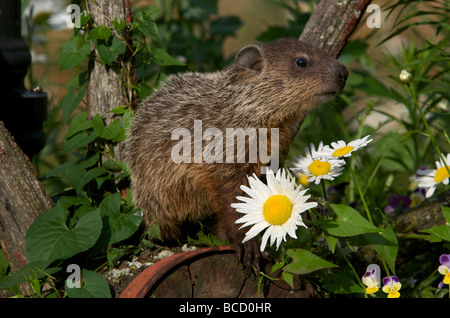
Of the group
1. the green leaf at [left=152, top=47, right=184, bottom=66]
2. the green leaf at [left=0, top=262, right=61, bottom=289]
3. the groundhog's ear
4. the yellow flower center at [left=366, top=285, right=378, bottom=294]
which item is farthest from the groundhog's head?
the green leaf at [left=0, top=262, right=61, bottom=289]

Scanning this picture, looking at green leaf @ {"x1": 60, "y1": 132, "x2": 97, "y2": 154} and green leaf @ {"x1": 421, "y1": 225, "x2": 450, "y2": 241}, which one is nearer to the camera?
green leaf @ {"x1": 421, "y1": 225, "x2": 450, "y2": 241}

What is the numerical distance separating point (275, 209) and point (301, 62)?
113 cm

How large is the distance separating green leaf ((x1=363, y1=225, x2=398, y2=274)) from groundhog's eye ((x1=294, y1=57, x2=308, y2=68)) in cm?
109

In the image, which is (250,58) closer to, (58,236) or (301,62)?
(301,62)

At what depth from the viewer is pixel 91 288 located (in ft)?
7.79

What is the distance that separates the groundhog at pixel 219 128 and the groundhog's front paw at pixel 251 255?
30 cm

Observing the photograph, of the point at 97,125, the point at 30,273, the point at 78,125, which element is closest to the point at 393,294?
the point at 30,273

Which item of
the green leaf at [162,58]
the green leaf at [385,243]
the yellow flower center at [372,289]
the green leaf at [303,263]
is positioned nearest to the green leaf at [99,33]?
the green leaf at [162,58]

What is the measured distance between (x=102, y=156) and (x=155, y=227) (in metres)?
0.61

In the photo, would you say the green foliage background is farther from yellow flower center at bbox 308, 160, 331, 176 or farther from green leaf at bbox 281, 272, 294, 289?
yellow flower center at bbox 308, 160, 331, 176

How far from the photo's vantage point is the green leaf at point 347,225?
2244 mm

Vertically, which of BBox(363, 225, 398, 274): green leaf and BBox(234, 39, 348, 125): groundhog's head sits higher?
BBox(234, 39, 348, 125): groundhog's head

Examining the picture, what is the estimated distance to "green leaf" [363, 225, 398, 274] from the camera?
2357mm

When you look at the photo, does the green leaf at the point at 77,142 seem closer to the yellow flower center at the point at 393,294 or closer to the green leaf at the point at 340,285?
the green leaf at the point at 340,285
